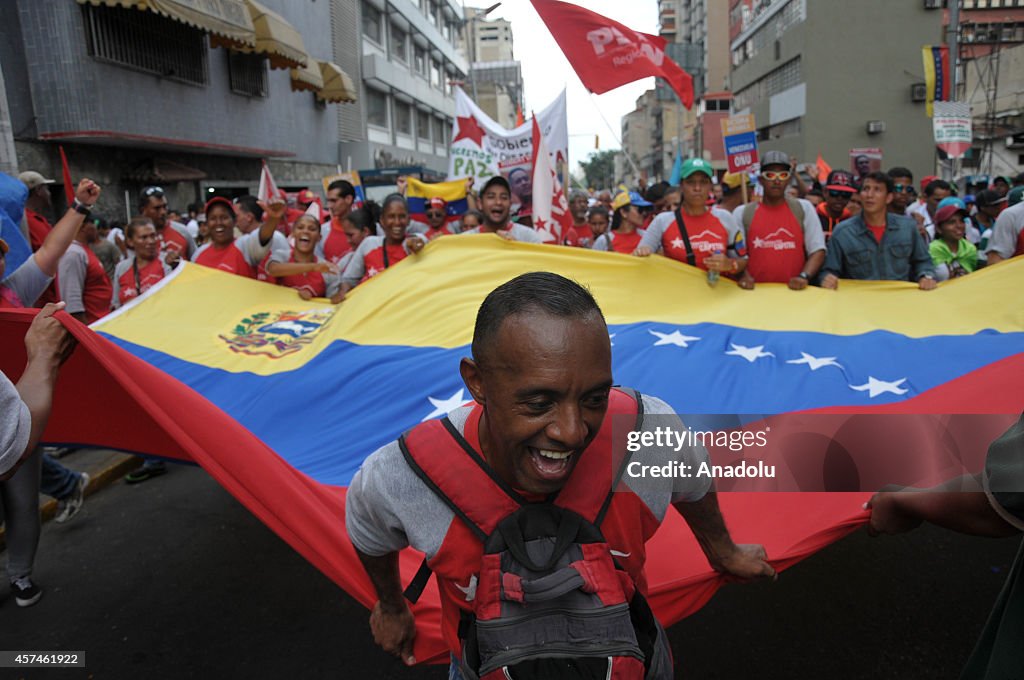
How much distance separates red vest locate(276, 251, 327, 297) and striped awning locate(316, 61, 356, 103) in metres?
17.7

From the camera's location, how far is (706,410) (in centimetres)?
329

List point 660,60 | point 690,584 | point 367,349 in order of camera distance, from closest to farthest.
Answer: point 690,584 → point 367,349 → point 660,60

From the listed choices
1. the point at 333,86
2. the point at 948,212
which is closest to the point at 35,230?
the point at 948,212

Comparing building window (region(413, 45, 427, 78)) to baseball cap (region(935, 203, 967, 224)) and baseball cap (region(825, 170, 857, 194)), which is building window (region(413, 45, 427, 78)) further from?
baseball cap (region(935, 203, 967, 224))

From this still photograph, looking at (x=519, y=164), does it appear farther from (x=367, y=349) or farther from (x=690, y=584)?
(x=690, y=584)

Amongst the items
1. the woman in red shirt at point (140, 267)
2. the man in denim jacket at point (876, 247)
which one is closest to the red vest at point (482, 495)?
the man in denim jacket at point (876, 247)

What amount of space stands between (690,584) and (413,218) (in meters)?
8.12

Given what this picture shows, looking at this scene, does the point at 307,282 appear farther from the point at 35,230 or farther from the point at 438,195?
the point at 438,195

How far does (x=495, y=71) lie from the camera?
65.3 m

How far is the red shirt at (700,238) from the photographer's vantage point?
505 cm

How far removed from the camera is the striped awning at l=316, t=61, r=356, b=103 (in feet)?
72.0

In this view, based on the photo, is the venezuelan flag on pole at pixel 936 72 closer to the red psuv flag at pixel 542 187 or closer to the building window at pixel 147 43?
the red psuv flag at pixel 542 187

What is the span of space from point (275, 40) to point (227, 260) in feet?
42.9

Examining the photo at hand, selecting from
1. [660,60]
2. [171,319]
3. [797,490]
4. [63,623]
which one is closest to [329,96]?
[660,60]
